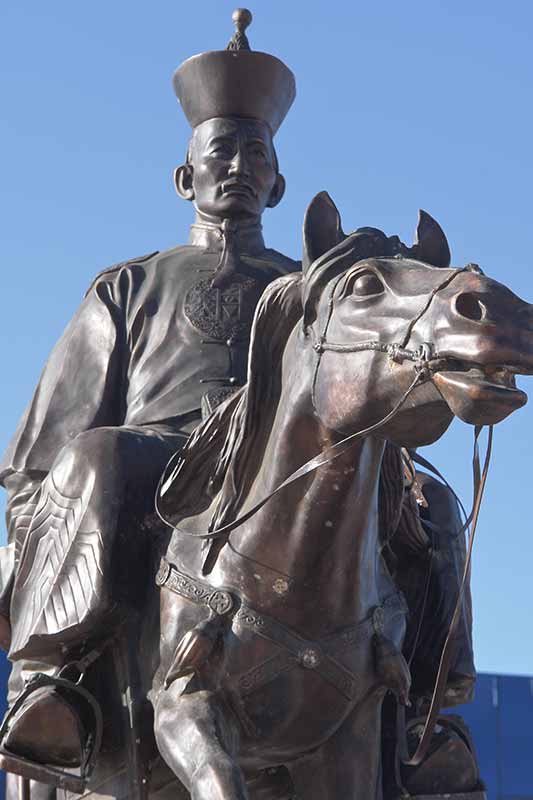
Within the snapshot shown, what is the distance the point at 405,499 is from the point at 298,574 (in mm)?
843

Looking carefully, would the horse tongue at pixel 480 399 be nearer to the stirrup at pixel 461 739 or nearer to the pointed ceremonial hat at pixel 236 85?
the stirrup at pixel 461 739

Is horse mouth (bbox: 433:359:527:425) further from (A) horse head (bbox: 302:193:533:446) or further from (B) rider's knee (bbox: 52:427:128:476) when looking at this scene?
(B) rider's knee (bbox: 52:427:128:476)

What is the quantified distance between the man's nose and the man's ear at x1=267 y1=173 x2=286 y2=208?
36 cm

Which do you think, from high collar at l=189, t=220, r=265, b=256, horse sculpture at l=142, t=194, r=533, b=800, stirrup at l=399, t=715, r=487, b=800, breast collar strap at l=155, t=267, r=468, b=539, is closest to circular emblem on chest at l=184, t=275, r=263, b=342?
high collar at l=189, t=220, r=265, b=256

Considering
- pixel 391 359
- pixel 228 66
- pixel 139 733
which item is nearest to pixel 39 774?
pixel 139 733

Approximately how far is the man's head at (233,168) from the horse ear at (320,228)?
6.16ft

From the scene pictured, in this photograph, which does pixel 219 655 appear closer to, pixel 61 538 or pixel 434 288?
pixel 61 538

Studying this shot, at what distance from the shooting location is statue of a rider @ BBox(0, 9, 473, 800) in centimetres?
761

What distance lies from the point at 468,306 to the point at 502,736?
22007mm

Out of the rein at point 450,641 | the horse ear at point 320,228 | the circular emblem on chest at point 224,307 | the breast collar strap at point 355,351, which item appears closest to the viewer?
the breast collar strap at point 355,351

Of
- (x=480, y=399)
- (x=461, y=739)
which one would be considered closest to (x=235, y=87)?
(x=461, y=739)

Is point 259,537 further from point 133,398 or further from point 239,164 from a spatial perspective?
point 239,164

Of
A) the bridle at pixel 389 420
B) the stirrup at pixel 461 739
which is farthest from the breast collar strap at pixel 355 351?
the stirrup at pixel 461 739

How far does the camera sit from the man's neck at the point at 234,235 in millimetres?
9102
